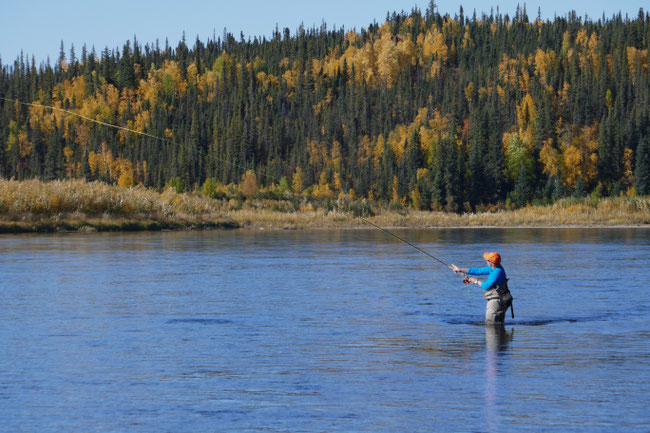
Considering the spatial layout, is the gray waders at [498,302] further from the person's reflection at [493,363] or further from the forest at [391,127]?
the forest at [391,127]

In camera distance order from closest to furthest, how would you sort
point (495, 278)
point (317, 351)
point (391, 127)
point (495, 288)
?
1. point (317, 351)
2. point (495, 278)
3. point (495, 288)
4. point (391, 127)

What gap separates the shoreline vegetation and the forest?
4037cm

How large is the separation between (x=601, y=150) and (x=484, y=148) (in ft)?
51.9

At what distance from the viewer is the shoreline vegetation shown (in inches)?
1981

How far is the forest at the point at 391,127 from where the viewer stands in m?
121

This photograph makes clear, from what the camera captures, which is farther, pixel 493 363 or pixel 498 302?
pixel 498 302

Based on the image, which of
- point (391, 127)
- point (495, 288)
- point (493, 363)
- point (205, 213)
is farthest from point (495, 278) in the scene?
point (391, 127)

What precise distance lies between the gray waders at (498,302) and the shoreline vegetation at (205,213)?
37.9 m

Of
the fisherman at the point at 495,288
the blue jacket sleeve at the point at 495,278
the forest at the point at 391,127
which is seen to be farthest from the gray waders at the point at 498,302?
the forest at the point at 391,127

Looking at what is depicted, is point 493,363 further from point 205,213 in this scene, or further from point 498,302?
point 205,213

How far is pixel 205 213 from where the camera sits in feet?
202

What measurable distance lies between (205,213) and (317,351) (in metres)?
49.3

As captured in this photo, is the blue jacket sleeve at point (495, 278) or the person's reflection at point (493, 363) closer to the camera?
the person's reflection at point (493, 363)

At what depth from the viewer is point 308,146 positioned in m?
157
